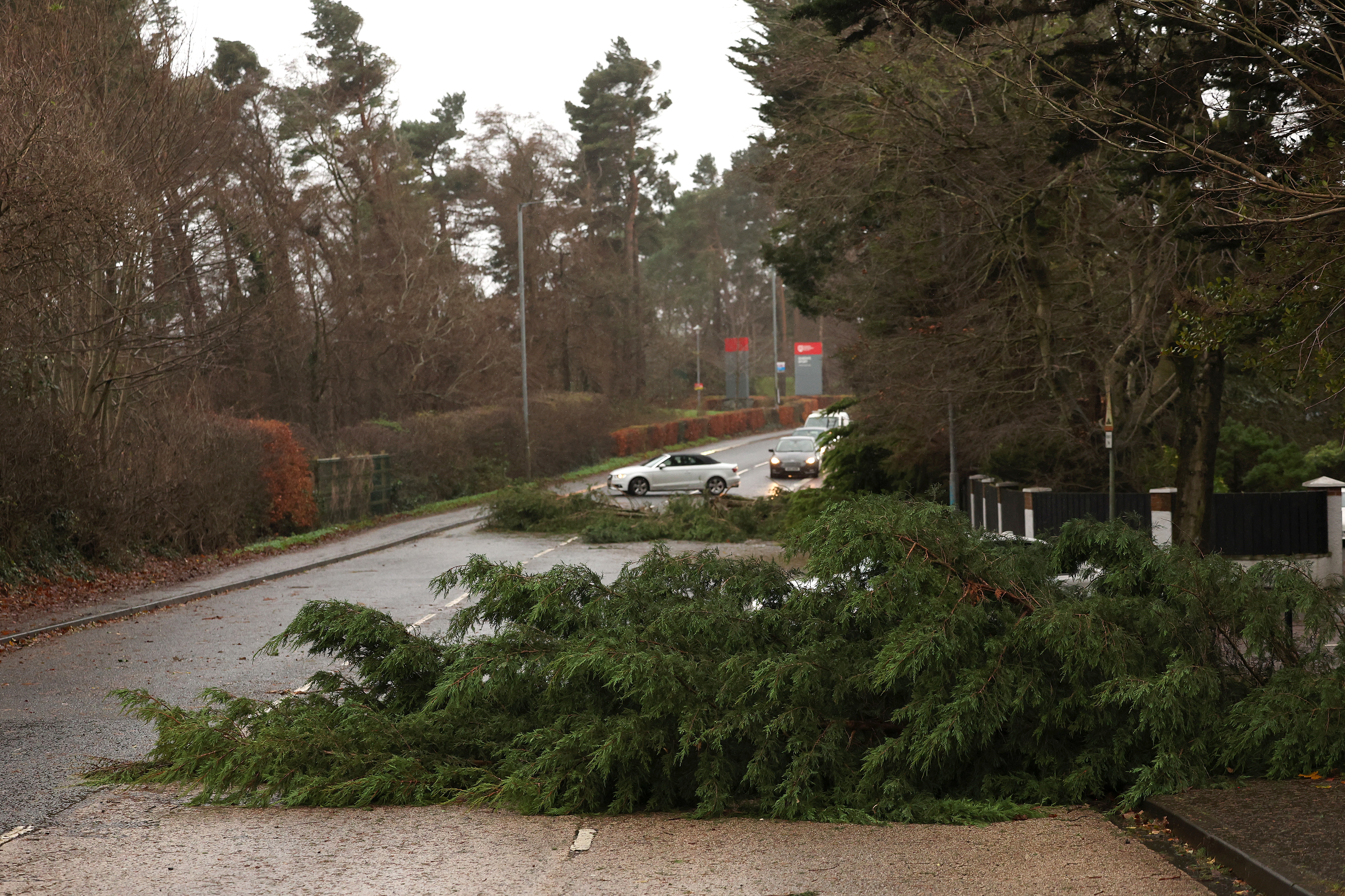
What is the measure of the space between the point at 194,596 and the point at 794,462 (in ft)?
100

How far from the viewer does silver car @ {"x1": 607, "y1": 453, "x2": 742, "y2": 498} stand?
40.7 metres

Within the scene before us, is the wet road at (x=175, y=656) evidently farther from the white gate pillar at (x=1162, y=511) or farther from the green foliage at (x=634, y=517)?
the white gate pillar at (x=1162, y=511)

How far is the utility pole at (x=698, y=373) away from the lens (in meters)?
77.4

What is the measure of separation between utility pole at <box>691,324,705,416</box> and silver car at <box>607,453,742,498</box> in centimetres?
3237

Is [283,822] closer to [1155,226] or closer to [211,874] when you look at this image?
[211,874]

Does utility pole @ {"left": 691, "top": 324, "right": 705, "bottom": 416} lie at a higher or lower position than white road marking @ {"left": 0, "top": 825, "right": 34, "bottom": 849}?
higher

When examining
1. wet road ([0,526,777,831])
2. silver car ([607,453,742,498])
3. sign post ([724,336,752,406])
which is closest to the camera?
wet road ([0,526,777,831])

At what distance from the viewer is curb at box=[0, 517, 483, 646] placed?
1510 cm

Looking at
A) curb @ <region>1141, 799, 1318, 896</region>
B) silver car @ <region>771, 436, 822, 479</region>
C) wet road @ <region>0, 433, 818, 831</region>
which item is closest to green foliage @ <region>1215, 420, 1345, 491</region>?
wet road @ <region>0, 433, 818, 831</region>

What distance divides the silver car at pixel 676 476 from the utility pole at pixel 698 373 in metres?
32.4

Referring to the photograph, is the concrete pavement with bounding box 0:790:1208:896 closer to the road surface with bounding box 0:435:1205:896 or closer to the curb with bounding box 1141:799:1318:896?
the road surface with bounding box 0:435:1205:896

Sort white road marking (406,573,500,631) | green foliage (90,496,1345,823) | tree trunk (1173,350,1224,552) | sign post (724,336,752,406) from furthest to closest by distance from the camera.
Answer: sign post (724,336,752,406), white road marking (406,573,500,631), tree trunk (1173,350,1224,552), green foliage (90,496,1345,823)

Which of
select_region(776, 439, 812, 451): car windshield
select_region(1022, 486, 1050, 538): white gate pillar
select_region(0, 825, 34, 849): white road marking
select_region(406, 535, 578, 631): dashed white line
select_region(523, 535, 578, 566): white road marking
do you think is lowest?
select_region(523, 535, 578, 566): white road marking

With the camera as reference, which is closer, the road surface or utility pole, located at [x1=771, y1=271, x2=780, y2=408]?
the road surface
